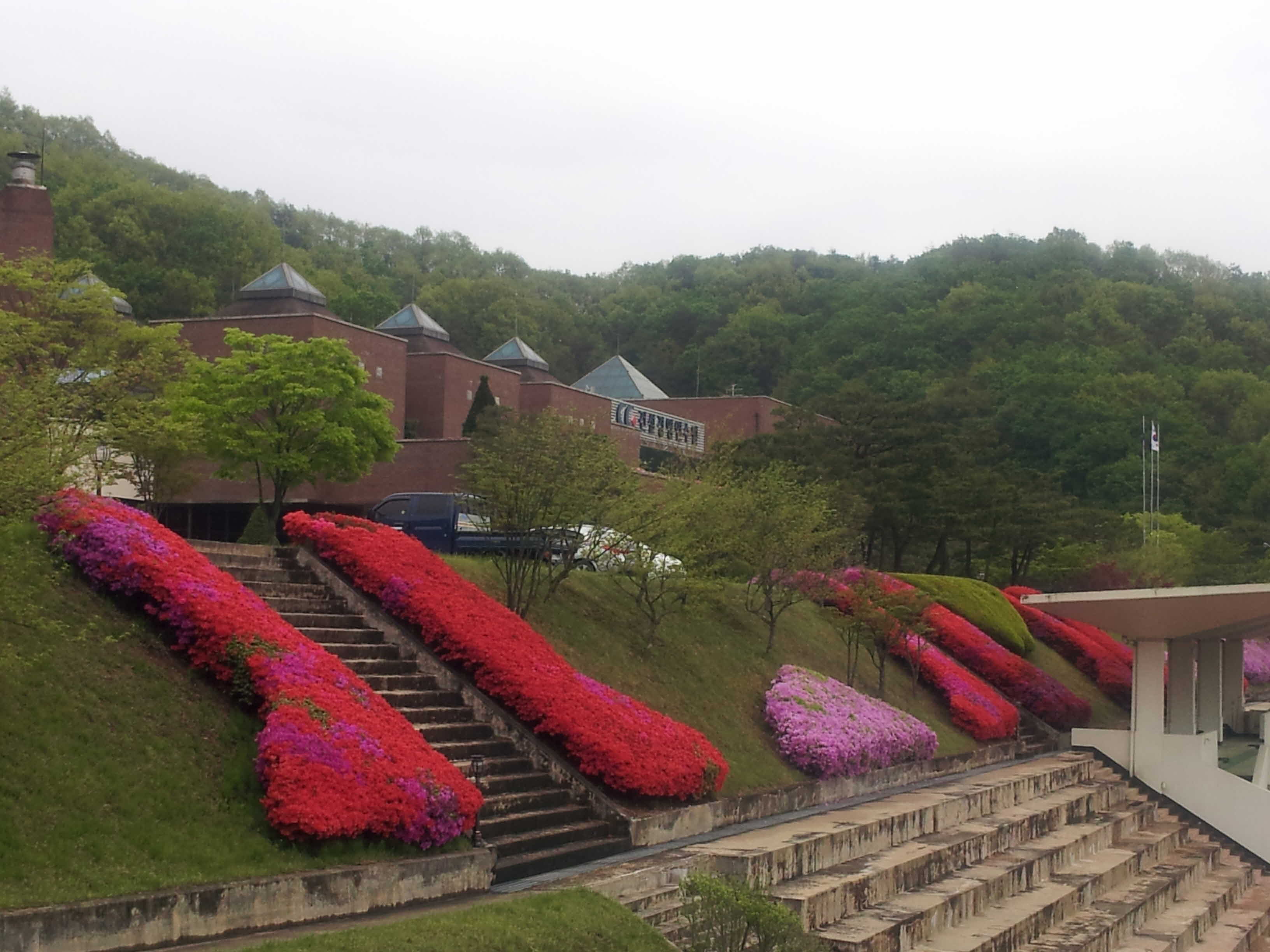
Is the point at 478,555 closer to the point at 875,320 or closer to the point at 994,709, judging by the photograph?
the point at 994,709

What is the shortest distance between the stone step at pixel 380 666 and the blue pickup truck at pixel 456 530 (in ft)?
9.96

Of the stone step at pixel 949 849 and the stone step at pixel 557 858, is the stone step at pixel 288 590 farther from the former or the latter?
the stone step at pixel 949 849

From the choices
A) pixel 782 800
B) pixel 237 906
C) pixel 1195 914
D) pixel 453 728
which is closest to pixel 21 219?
pixel 453 728

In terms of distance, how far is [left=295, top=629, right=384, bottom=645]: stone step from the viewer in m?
13.8

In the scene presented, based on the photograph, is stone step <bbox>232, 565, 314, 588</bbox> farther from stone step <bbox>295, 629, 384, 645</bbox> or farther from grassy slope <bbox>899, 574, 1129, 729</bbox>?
grassy slope <bbox>899, 574, 1129, 729</bbox>

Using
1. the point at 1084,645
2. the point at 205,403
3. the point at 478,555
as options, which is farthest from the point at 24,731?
the point at 1084,645

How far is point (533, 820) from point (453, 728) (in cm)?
144

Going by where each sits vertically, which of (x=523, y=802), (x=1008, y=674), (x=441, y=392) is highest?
(x=441, y=392)

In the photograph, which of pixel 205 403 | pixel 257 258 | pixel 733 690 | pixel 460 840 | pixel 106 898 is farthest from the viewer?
pixel 257 258

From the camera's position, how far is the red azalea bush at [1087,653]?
108 feet

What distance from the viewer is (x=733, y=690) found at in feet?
61.9

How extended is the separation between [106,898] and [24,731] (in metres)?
1.80

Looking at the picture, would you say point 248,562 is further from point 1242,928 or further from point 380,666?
point 1242,928

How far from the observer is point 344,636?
46.6 feet
